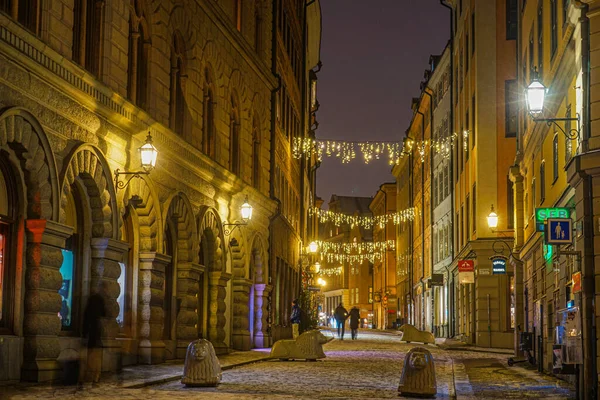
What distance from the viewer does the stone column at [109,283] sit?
1877 centimetres

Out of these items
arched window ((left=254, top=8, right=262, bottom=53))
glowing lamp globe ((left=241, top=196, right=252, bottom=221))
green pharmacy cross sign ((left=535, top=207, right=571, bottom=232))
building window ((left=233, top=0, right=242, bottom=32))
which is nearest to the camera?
green pharmacy cross sign ((left=535, top=207, right=571, bottom=232))

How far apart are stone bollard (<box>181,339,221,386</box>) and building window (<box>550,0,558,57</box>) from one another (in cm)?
1080

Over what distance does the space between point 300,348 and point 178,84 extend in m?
7.90

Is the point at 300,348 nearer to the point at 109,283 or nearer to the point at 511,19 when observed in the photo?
the point at 109,283

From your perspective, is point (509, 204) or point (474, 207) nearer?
point (509, 204)

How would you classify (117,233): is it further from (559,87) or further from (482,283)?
(482,283)

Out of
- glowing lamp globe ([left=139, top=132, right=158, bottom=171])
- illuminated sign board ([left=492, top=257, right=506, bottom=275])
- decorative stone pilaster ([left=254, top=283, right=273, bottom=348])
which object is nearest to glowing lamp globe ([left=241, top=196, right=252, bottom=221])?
decorative stone pilaster ([left=254, top=283, right=273, bottom=348])

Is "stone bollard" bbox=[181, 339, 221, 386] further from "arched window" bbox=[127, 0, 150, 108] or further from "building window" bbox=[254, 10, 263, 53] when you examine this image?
"building window" bbox=[254, 10, 263, 53]

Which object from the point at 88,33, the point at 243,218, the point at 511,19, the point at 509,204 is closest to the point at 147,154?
the point at 88,33

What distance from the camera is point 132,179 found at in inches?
810

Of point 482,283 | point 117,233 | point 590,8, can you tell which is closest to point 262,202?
point 482,283

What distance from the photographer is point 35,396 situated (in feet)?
45.4

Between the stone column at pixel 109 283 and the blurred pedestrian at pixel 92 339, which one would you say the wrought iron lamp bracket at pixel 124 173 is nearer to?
the stone column at pixel 109 283

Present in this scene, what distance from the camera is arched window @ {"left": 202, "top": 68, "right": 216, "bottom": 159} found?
91.4 ft
